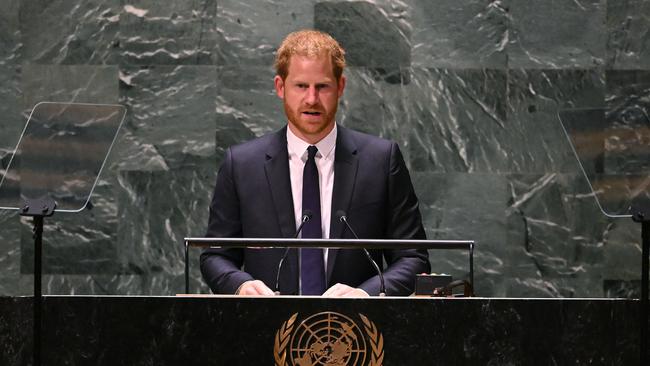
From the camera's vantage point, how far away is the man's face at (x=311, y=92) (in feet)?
14.3

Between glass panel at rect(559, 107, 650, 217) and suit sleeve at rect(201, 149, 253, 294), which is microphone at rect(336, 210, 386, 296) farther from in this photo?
glass panel at rect(559, 107, 650, 217)

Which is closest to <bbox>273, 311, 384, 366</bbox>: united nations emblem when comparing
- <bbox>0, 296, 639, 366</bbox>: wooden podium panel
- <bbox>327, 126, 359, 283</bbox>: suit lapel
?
<bbox>0, 296, 639, 366</bbox>: wooden podium panel

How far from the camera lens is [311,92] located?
4.33 meters

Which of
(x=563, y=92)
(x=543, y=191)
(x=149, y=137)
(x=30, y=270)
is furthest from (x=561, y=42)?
(x=30, y=270)

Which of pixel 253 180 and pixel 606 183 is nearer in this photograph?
pixel 606 183

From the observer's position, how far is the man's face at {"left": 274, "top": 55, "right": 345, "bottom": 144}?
4344 millimetres

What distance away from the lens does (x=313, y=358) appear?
3141 mm

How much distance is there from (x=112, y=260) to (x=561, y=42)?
9.20ft

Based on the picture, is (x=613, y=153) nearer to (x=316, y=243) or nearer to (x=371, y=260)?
(x=371, y=260)

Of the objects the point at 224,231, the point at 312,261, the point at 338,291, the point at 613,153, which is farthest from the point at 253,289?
the point at 613,153

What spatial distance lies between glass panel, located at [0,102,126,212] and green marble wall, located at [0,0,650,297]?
280 cm

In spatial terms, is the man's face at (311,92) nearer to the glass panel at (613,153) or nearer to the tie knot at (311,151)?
the tie knot at (311,151)

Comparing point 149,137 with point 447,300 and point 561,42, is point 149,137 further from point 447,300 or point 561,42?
point 447,300

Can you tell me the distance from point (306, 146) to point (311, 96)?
0.78ft
